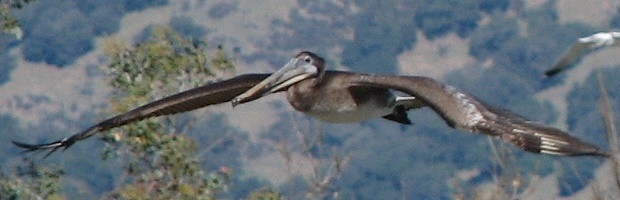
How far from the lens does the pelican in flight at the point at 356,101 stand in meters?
7.70

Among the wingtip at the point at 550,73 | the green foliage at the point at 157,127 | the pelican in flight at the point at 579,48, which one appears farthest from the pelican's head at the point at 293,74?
the green foliage at the point at 157,127

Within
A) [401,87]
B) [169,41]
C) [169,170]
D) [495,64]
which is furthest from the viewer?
[495,64]

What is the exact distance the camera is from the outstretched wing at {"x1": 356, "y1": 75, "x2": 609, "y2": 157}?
745cm

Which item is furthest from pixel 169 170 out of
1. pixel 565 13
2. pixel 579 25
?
pixel 565 13

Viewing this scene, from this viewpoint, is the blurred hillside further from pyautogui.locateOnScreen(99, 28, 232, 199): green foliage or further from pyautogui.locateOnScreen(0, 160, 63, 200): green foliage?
pyautogui.locateOnScreen(99, 28, 232, 199): green foliage

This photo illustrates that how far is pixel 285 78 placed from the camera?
9.30 metres

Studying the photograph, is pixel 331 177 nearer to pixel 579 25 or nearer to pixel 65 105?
pixel 65 105

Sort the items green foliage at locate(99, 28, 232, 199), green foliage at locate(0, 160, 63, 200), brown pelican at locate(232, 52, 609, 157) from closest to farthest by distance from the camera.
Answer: brown pelican at locate(232, 52, 609, 157)
green foliage at locate(99, 28, 232, 199)
green foliage at locate(0, 160, 63, 200)

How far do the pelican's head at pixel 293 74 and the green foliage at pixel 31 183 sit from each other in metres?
7.99

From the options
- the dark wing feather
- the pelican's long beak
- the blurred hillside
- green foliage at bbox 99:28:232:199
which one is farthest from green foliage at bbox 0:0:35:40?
the blurred hillside

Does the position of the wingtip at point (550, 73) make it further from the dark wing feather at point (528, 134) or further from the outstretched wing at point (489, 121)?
the dark wing feather at point (528, 134)

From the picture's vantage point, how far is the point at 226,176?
16.0 m

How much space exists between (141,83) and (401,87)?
27.0 ft

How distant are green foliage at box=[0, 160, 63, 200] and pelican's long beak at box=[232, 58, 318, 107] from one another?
799 centimetres
